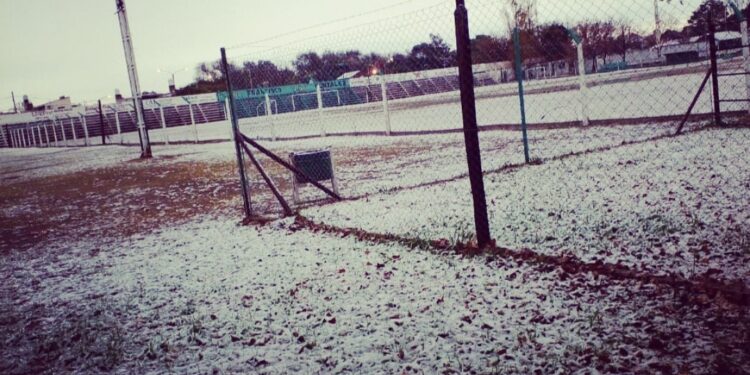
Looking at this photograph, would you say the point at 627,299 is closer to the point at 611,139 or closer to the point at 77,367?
the point at 77,367

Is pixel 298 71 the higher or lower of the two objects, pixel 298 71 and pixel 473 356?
the higher

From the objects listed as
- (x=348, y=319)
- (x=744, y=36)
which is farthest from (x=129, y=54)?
(x=348, y=319)

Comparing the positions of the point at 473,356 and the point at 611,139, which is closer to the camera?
the point at 473,356

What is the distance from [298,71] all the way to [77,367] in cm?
945

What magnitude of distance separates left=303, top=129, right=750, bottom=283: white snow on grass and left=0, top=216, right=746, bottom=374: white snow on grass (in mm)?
611

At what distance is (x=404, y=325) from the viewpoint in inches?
131

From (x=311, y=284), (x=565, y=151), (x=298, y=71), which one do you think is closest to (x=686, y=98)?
(x=565, y=151)

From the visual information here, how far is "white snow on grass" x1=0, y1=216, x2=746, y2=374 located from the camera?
111 inches

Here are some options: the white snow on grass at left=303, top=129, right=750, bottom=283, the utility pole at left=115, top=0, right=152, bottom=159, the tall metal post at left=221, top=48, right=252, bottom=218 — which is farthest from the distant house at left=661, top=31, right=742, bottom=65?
the utility pole at left=115, top=0, right=152, bottom=159

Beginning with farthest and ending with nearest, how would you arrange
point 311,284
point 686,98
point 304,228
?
point 686,98
point 304,228
point 311,284

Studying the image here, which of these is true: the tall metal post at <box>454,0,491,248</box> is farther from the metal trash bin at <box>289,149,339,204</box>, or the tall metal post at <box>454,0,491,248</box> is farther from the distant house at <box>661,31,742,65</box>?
the distant house at <box>661,31,742,65</box>

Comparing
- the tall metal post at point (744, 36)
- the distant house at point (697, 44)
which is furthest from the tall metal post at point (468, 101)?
the distant house at point (697, 44)

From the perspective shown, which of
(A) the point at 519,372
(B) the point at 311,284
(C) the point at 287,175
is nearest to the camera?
(A) the point at 519,372

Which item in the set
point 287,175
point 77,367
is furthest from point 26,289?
point 287,175
